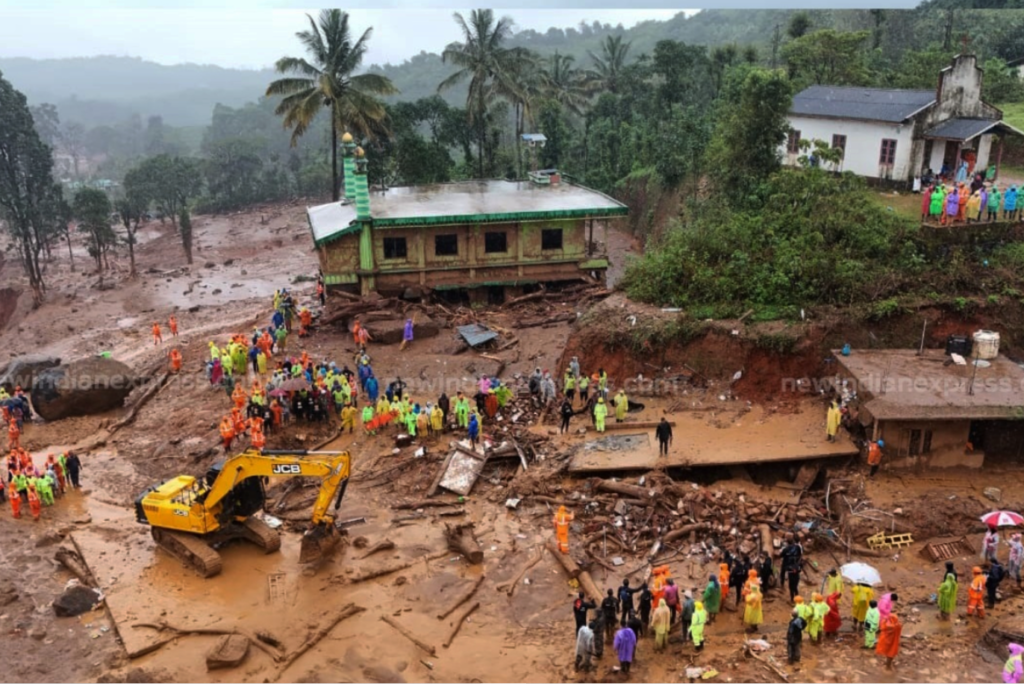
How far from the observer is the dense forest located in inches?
995

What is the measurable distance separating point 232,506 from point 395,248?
641 inches

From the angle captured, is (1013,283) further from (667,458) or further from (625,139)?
(625,139)

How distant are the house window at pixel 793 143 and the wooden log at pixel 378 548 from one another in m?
25.4

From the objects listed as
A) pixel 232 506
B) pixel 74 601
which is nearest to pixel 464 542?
pixel 232 506

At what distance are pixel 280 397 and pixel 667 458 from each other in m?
10.6

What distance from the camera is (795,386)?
22.9 meters

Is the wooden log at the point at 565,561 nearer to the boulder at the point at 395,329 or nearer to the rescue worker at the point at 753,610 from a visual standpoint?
the rescue worker at the point at 753,610

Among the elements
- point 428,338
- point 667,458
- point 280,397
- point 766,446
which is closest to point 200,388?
point 280,397

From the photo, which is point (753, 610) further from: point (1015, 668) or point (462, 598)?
point (462, 598)

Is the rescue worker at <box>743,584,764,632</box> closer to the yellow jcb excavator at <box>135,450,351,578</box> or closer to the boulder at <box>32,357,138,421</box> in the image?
the yellow jcb excavator at <box>135,450,351,578</box>

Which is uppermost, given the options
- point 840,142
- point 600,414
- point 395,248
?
point 840,142

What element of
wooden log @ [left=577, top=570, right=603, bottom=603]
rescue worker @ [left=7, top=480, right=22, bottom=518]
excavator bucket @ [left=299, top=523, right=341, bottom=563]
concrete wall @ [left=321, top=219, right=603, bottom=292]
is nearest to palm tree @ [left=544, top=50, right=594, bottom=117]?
concrete wall @ [left=321, top=219, right=603, bottom=292]

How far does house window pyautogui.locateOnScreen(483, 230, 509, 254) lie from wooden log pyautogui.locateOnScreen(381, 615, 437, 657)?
19.6m

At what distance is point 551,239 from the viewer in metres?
33.3
